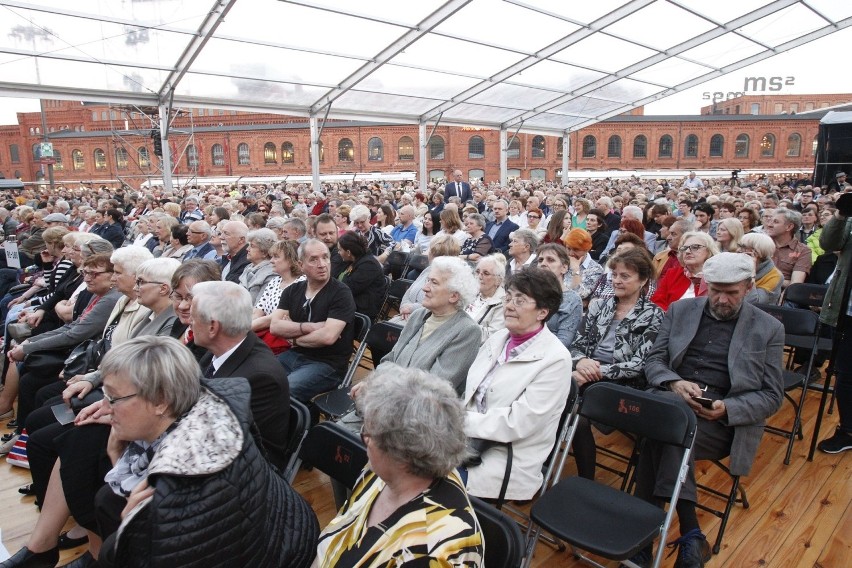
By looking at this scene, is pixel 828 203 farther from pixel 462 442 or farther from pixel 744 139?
pixel 744 139

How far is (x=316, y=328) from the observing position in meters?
3.71

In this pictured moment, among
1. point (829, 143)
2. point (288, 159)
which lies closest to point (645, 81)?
point (829, 143)

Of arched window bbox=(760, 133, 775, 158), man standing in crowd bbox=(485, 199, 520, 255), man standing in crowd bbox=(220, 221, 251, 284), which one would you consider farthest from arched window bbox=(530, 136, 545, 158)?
man standing in crowd bbox=(220, 221, 251, 284)

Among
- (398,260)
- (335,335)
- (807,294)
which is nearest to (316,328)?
(335,335)

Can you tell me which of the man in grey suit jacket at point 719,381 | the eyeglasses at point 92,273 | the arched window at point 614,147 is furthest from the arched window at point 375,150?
the man in grey suit jacket at point 719,381

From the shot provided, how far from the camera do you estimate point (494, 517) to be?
1.75 meters

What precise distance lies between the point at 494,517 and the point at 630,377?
184 cm

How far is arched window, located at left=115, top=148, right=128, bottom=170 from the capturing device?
46438mm

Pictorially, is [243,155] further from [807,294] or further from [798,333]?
[798,333]

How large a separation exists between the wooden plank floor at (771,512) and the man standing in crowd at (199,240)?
2923mm

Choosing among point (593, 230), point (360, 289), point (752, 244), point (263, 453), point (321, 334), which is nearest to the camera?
point (263, 453)

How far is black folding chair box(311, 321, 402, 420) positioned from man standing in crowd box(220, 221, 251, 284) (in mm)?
1894

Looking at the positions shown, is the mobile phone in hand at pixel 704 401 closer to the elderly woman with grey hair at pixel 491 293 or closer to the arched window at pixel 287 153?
the elderly woman with grey hair at pixel 491 293

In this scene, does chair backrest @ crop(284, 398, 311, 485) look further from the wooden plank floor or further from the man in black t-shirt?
the man in black t-shirt
